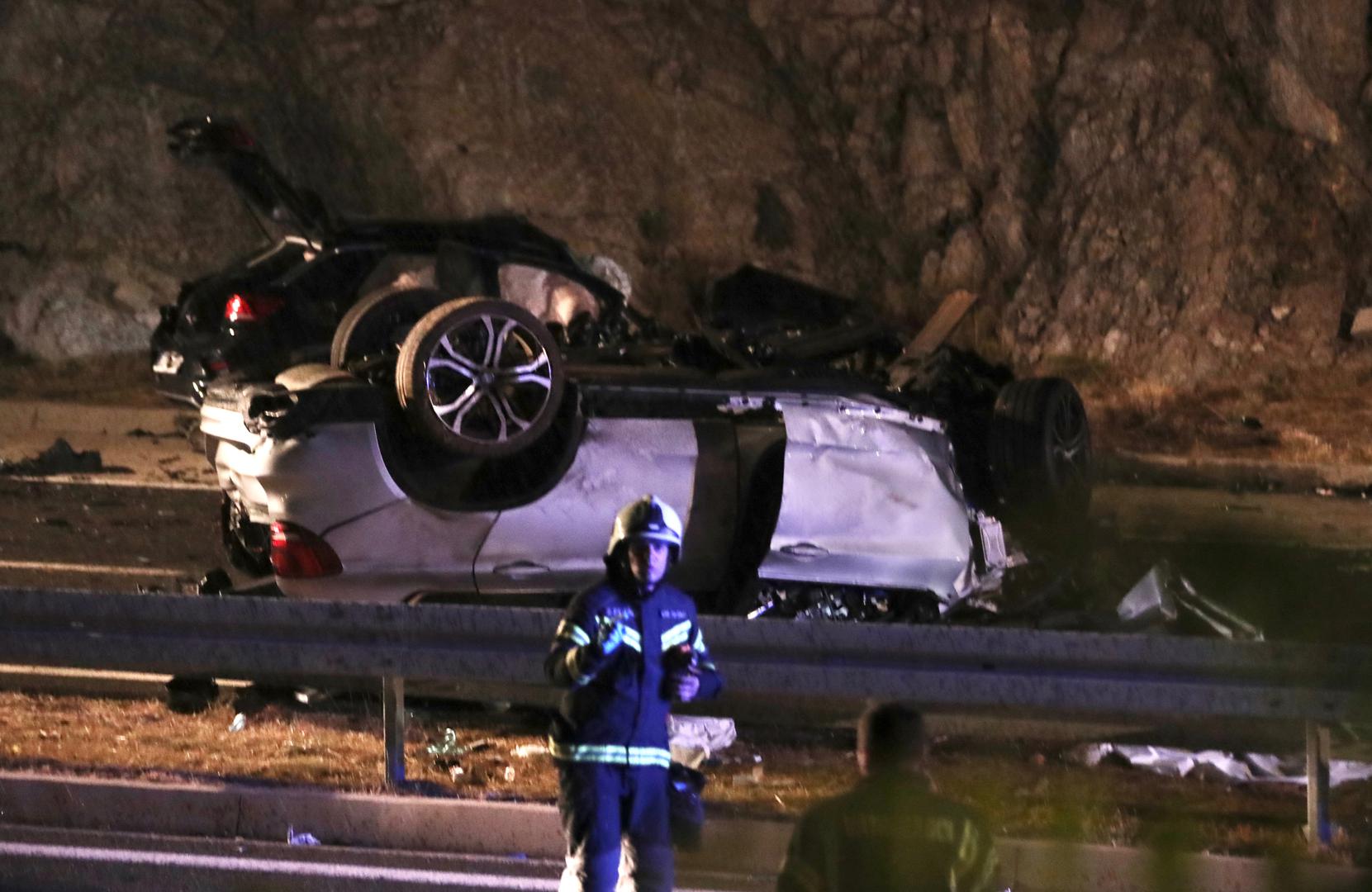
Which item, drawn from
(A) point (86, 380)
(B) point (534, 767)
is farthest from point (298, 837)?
(A) point (86, 380)

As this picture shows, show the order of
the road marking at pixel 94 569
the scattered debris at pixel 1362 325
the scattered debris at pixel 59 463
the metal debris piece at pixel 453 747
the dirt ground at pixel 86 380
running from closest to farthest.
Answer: the metal debris piece at pixel 453 747, the road marking at pixel 94 569, the scattered debris at pixel 59 463, the dirt ground at pixel 86 380, the scattered debris at pixel 1362 325

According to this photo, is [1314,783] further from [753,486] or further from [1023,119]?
[1023,119]

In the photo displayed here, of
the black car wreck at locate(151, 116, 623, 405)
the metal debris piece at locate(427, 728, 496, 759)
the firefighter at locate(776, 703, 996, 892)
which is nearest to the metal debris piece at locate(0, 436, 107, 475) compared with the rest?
the black car wreck at locate(151, 116, 623, 405)

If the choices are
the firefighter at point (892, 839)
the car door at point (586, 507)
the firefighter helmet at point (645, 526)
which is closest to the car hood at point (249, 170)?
the car door at point (586, 507)

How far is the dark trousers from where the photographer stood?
3.89 meters

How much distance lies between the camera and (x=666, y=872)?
397cm

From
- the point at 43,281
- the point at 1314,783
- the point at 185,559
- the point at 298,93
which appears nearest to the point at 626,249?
the point at 298,93

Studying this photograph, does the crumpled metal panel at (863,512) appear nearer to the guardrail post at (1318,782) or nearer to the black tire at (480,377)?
the black tire at (480,377)

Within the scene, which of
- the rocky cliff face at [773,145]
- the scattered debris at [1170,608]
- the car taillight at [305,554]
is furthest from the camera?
the rocky cliff face at [773,145]

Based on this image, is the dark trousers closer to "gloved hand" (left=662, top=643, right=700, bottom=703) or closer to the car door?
"gloved hand" (left=662, top=643, right=700, bottom=703)

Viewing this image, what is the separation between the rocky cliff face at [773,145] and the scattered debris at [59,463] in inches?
200

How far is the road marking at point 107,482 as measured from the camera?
11.5 m

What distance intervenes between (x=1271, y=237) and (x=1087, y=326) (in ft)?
6.74

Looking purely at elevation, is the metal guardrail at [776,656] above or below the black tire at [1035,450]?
below
